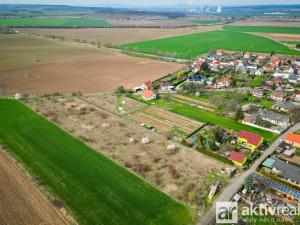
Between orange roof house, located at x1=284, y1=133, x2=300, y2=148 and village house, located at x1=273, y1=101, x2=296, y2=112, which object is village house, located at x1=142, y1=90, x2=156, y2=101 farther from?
orange roof house, located at x1=284, y1=133, x2=300, y2=148

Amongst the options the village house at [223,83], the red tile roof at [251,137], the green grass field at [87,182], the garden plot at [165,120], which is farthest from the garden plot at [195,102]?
the green grass field at [87,182]

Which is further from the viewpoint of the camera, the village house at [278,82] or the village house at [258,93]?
the village house at [278,82]

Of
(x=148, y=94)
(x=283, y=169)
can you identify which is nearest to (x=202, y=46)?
(x=148, y=94)

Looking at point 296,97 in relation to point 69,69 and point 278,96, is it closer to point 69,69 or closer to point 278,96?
point 278,96

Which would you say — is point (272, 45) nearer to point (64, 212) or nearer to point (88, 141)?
→ point (88, 141)

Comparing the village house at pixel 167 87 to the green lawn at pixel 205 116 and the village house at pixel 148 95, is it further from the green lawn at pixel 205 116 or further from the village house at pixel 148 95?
the green lawn at pixel 205 116

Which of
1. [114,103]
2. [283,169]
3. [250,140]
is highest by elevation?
[250,140]
